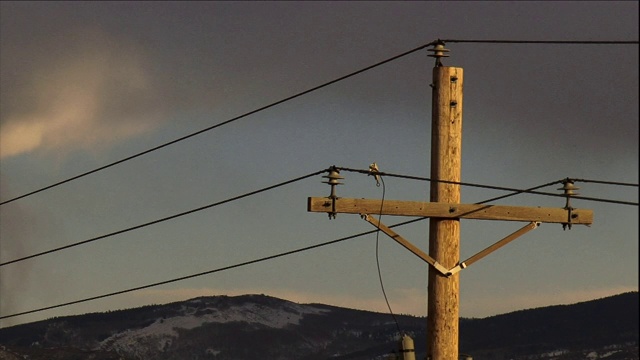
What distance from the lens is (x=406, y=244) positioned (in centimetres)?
2950

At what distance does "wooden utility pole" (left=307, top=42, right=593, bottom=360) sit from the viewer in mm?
29438

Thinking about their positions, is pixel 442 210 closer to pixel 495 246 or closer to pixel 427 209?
pixel 427 209

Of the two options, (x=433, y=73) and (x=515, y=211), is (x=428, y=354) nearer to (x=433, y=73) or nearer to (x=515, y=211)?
(x=515, y=211)

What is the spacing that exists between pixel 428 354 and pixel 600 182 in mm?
5248

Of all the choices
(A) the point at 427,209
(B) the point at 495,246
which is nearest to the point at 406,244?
(A) the point at 427,209

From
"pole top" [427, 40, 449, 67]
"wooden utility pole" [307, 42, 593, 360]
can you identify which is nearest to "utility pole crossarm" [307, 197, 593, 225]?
"wooden utility pole" [307, 42, 593, 360]

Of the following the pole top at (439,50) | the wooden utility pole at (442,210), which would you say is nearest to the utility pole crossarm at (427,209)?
the wooden utility pole at (442,210)

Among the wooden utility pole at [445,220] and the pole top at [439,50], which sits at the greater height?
the pole top at [439,50]

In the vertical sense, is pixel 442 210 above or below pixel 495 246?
above

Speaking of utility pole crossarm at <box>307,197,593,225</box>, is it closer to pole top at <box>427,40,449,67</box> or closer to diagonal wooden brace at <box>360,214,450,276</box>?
diagonal wooden brace at <box>360,214,450,276</box>

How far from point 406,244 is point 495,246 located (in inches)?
87.6

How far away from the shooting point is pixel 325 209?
2920cm

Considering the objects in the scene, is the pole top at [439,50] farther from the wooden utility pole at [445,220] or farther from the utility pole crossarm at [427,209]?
the utility pole crossarm at [427,209]

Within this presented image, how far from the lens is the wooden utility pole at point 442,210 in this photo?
96.6 feet
